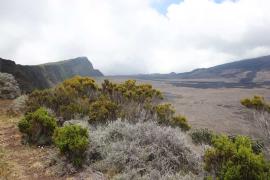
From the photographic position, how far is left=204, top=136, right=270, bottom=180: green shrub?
6809mm

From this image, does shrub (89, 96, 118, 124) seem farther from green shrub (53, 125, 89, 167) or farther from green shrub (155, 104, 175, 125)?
green shrub (53, 125, 89, 167)

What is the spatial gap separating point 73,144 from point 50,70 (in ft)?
223

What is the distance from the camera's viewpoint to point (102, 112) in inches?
473

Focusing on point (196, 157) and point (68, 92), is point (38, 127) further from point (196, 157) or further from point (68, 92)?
point (196, 157)

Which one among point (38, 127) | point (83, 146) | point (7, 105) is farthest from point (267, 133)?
point (7, 105)

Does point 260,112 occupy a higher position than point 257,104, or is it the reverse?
point 257,104

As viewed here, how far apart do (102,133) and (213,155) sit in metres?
3.70

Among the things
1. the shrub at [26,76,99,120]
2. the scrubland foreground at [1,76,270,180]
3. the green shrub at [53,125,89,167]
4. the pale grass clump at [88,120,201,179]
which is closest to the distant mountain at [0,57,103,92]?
the shrub at [26,76,99,120]

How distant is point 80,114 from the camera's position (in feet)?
43.3

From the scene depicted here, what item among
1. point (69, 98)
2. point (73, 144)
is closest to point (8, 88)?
point (69, 98)

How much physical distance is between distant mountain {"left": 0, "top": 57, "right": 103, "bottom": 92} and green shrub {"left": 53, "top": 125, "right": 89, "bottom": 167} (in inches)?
872

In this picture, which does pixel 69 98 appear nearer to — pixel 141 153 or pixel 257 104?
pixel 141 153

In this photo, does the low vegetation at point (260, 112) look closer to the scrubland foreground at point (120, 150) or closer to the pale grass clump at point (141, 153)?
the scrubland foreground at point (120, 150)

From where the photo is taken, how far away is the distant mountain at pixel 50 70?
33.0 metres
